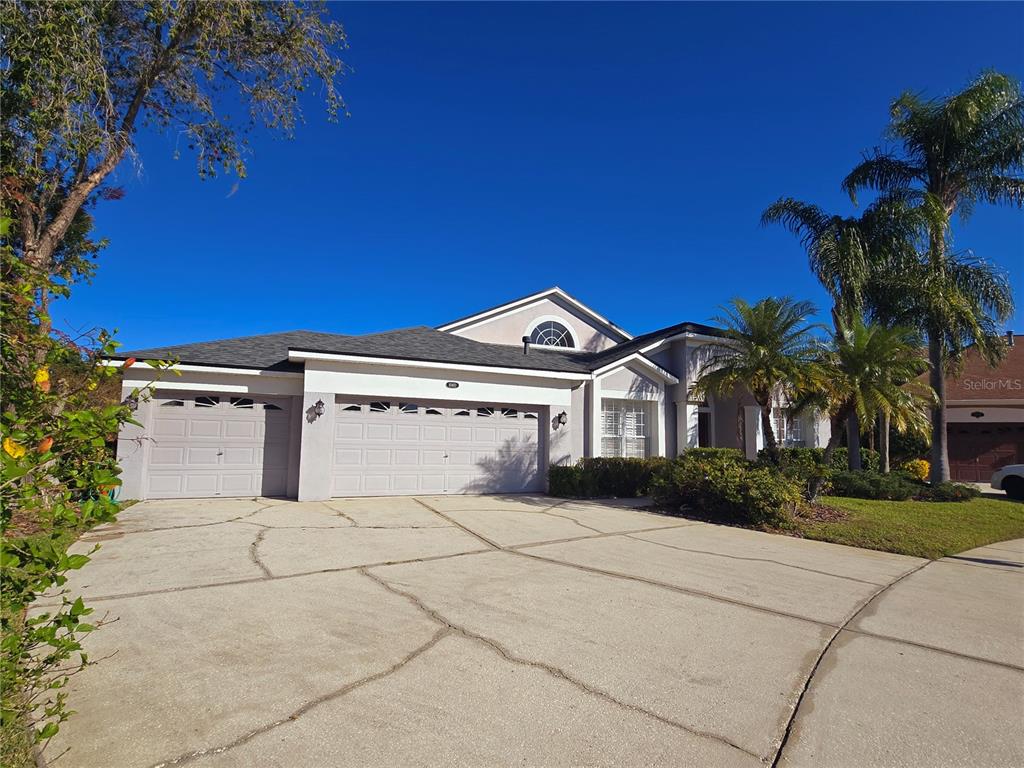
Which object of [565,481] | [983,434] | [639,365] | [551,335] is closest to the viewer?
[565,481]

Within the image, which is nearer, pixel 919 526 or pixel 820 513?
pixel 919 526

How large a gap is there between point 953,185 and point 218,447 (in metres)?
20.2

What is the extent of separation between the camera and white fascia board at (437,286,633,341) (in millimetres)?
19328

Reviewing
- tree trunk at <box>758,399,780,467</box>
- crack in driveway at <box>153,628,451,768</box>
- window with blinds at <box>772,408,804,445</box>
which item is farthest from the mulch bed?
crack in driveway at <box>153,628,451,768</box>

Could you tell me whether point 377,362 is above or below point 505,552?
above

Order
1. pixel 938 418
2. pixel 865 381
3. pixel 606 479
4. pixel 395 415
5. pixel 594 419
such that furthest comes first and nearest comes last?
pixel 938 418 < pixel 594 419 < pixel 606 479 < pixel 395 415 < pixel 865 381

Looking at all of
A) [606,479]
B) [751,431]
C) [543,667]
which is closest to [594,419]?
[606,479]

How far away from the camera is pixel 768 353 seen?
12.1m

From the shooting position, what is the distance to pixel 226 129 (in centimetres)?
1066

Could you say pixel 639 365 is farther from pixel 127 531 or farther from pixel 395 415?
pixel 127 531

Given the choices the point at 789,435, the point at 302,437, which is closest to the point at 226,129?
the point at 302,437

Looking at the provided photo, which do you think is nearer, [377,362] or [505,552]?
[505,552]

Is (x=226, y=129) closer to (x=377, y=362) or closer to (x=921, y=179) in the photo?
(x=377, y=362)

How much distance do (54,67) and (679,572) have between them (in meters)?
11.4
